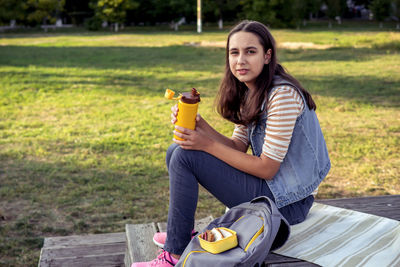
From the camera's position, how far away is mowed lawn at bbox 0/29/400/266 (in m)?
3.95

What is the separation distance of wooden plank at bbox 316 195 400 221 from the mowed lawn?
4.75 feet

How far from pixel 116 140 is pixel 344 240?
4.31 meters

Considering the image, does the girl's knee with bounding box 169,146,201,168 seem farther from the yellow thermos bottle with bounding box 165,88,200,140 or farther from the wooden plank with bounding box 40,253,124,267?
the wooden plank with bounding box 40,253,124,267

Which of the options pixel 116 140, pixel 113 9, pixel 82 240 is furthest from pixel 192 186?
pixel 113 9

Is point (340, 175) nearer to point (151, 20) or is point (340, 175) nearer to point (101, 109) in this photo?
point (101, 109)

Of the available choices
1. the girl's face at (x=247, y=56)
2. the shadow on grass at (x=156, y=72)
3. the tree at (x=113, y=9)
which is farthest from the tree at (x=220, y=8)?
the girl's face at (x=247, y=56)

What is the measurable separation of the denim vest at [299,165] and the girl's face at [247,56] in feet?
0.37

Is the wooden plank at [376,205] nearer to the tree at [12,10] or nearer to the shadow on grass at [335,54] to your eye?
the shadow on grass at [335,54]

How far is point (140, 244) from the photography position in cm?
257

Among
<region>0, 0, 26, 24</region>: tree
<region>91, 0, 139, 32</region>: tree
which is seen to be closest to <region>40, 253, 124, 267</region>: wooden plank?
<region>0, 0, 26, 24</region>: tree

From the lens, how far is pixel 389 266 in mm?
1941

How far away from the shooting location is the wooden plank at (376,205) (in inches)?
101

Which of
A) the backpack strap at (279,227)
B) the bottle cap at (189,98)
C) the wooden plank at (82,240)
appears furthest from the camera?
the wooden plank at (82,240)

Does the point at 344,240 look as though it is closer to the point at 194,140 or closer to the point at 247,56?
the point at 194,140
